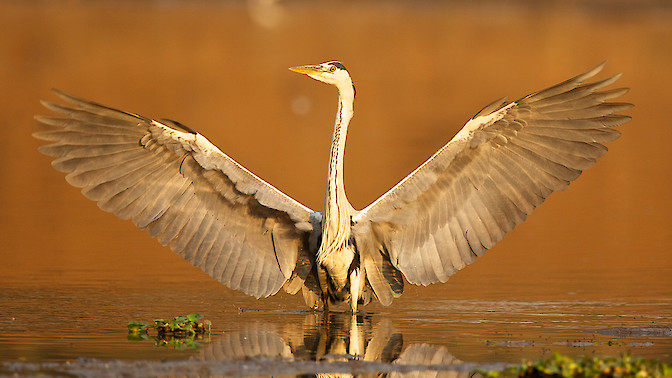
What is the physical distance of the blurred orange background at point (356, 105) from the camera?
1355 cm

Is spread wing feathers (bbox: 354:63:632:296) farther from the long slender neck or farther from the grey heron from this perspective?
the long slender neck

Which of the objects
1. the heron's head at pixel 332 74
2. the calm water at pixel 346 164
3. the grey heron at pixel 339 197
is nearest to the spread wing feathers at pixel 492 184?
the grey heron at pixel 339 197

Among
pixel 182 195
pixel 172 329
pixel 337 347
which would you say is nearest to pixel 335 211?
pixel 182 195

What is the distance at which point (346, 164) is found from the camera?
22.2m

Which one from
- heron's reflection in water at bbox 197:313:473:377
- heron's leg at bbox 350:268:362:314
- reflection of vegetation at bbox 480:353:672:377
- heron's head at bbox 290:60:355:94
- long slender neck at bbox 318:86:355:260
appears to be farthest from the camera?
heron's head at bbox 290:60:355:94

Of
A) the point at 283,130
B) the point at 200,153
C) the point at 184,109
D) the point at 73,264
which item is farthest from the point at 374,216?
the point at 184,109

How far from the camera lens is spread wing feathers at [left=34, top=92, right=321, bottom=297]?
10703 millimetres

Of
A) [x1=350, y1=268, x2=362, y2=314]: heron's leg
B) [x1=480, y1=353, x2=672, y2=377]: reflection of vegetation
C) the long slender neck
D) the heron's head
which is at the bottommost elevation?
[x1=350, y1=268, x2=362, y2=314]: heron's leg

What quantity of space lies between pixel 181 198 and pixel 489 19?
39.2 m

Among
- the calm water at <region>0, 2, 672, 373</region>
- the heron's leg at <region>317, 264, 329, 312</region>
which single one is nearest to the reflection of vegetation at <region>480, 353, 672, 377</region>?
the calm water at <region>0, 2, 672, 373</region>

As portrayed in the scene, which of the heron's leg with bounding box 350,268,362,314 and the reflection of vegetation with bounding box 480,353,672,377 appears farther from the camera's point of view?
the heron's leg with bounding box 350,268,362,314

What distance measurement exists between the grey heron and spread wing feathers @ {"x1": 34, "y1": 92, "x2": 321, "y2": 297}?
12 mm

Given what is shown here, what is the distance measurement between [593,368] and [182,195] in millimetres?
4735

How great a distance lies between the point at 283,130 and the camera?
27.4 m
